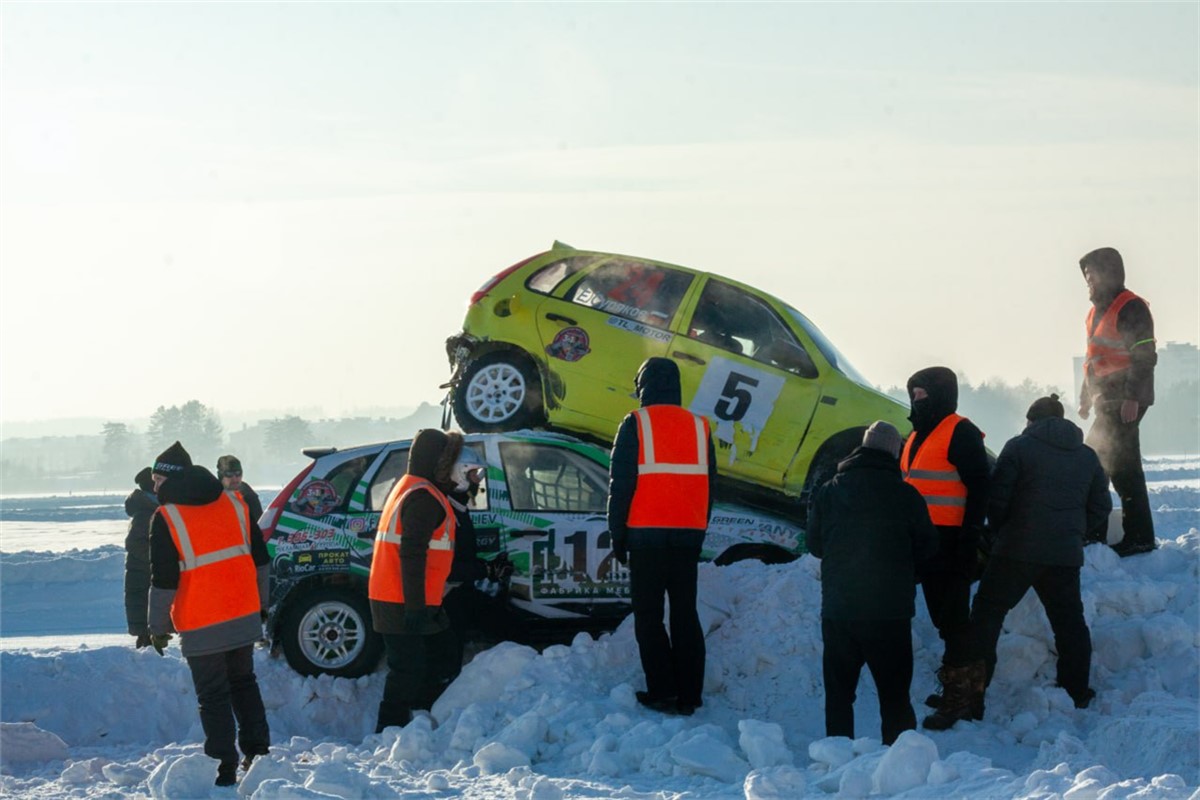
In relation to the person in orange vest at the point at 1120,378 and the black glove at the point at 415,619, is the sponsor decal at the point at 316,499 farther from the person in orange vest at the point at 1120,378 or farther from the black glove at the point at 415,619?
the person in orange vest at the point at 1120,378

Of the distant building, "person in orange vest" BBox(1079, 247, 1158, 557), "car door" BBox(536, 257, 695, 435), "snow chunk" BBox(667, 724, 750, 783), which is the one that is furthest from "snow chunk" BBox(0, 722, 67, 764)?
the distant building

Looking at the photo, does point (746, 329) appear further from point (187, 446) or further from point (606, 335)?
point (187, 446)

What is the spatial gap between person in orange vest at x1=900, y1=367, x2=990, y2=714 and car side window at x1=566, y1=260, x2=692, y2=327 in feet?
10.2

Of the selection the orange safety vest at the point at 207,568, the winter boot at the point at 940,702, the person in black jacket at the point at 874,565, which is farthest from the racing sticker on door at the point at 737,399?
the orange safety vest at the point at 207,568

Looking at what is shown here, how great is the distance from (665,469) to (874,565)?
A: 145cm

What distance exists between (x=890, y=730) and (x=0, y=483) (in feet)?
569

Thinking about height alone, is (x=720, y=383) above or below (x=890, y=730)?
above

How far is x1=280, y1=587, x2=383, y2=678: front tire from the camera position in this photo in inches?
368

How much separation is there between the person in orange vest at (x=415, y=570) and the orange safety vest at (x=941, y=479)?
2.67 metres

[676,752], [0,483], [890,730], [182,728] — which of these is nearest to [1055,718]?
[890,730]

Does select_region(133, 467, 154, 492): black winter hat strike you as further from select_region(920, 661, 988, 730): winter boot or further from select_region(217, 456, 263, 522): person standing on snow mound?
select_region(920, 661, 988, 730): winter boot

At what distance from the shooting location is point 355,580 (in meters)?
9.42

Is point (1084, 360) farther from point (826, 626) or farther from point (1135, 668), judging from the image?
point (826, 626)

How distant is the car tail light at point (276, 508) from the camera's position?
959cm
